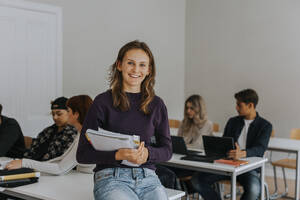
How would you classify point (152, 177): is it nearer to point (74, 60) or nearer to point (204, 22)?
point (74, 60)

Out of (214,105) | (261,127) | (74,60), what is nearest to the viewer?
(261,127)

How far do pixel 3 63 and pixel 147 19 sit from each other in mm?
2527

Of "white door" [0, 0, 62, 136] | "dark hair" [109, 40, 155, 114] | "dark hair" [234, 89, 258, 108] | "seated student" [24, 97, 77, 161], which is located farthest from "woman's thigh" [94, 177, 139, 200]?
"white door" [0, 0, 62, 136]

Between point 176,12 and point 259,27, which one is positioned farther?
point 176,12

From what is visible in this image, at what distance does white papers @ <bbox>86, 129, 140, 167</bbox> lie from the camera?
170 centimetres

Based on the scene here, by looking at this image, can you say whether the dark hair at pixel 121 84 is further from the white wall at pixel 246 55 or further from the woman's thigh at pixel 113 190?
the white wall at pixel 246 55

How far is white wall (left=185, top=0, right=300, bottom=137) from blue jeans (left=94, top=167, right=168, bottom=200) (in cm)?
434

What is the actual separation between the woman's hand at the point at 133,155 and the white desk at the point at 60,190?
50 cm

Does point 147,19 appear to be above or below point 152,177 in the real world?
above

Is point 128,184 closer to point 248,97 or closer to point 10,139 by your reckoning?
point 10,139

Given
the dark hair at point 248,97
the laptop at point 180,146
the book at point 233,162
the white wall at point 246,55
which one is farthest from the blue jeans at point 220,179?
the white wall at point 246,55

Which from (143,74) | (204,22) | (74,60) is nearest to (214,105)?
(204,22)

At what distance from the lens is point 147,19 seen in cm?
625

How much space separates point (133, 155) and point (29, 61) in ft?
A: 11.4
